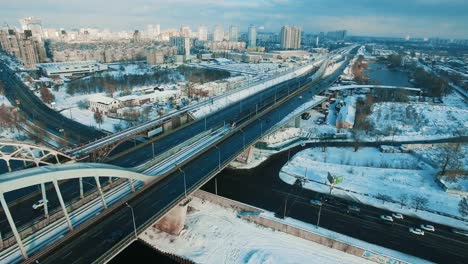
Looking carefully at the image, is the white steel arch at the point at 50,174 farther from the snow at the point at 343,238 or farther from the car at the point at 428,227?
the car at the point at 428,227

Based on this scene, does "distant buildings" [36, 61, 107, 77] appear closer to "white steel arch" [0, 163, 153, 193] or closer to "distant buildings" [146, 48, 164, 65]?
"distant buildings" [146, 48, 164, 65]

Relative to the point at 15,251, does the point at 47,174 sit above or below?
above

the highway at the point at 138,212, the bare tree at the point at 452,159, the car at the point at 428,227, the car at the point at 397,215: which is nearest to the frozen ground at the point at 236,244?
the highway at the point at 138,212

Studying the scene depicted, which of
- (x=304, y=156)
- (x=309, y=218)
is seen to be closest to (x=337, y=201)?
(x=309, y=218)

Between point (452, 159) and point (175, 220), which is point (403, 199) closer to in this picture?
point (452, 159)

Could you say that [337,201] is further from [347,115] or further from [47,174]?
[347,115]

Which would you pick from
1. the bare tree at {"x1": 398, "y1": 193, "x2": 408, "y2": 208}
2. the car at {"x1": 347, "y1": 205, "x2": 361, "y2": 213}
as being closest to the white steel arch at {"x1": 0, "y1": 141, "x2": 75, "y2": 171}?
the car at {"x1": 347, "y1": 205, "x2": 361, "y2": 213}

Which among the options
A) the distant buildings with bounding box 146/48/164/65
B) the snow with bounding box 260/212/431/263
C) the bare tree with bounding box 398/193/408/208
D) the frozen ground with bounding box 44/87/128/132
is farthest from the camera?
the distant buildings with bounding box 146/48/164/65
